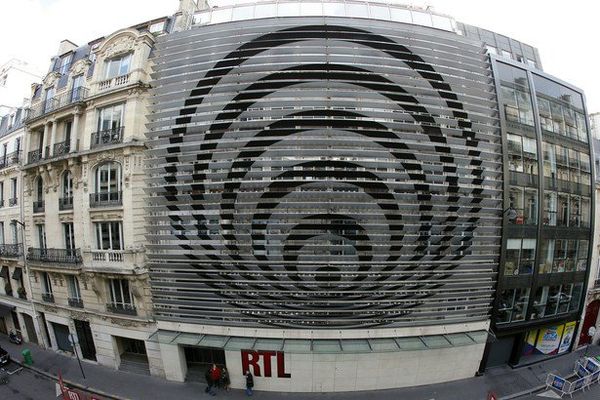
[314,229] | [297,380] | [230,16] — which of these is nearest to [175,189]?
[314,229]

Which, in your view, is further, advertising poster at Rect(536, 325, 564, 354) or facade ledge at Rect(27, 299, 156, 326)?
advertising poster at Rect(536, 325, 564, 354)

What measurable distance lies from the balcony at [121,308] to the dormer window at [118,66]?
1191cm

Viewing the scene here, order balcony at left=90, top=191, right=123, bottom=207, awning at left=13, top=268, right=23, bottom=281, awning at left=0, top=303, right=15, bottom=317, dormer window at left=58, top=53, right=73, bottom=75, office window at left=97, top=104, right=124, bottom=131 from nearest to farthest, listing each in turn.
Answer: balcony at left=90, top=191, right=123, bottom=207
office window at left=97, top=104, right=124, bottom=131
dormer window at left=58, top=53, right=73, bottom=75
awning at left=13, top=268, right=23, bottom=281
awning at left=0, top=303, right=15, bottom=317

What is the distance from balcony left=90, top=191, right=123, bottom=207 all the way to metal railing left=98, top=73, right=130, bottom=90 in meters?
5.49

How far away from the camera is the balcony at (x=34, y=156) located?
14387 mm

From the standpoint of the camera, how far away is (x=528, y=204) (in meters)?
12.3

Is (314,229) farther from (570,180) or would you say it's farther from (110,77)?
(570,180)

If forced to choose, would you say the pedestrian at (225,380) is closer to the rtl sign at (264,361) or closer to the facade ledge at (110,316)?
the rtl sign at (264,361)

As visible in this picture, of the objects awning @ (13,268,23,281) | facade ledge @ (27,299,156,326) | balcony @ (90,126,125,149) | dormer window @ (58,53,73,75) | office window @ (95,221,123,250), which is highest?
dormer window @ (58,53,73,75)

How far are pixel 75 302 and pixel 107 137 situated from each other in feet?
30.9

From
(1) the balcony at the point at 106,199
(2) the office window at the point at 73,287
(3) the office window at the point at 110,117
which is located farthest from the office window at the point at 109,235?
(3) the office window at the point at 110,117

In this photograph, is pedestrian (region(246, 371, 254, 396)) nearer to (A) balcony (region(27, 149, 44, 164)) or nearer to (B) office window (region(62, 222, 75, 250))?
(B) office window (region(62, 222, 75, 250))

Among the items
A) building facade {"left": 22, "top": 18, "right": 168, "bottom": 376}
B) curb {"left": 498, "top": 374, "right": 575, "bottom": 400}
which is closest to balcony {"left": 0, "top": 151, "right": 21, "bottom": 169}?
building facade {"left": 22, "top": 18, "right": 168, "bottom": 376}

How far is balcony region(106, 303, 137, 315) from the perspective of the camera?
38.9 feet
